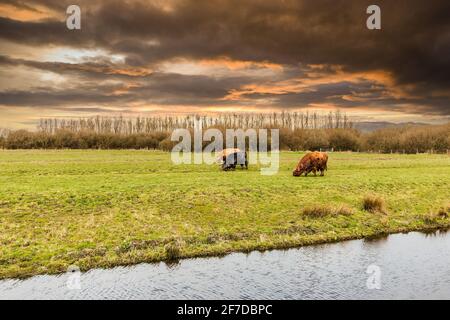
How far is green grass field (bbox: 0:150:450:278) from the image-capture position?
63.7ft

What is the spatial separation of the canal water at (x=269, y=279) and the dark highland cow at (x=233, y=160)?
26.5 m

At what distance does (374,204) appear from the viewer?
1167 inches

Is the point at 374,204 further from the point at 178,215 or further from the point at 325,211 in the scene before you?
the point at 178,215

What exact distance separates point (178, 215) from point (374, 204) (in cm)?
1422

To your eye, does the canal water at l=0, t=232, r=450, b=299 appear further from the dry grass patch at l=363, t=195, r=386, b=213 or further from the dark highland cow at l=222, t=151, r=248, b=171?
the dark highland cow at l=222, t=151, r=248, b=171

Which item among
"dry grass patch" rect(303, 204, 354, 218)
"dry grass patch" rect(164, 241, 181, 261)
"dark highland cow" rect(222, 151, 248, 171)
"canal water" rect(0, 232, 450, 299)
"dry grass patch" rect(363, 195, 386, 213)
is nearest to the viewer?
"canal water" rect(0, 232, 450, 299)

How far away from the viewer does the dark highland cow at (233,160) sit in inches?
1834

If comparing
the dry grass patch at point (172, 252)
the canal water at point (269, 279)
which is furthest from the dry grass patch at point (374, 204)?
the dry grass patch at point (172, 252)

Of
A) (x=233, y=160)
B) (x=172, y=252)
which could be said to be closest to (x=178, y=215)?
(x=172, y=252)

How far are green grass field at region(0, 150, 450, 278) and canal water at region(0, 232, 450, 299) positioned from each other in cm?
145

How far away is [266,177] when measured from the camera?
38.3 m

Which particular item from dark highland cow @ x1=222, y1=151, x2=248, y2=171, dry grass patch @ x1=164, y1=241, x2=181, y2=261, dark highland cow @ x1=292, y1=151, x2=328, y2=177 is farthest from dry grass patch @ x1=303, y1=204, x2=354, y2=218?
dark highland cow @ x1=222, y1=151, x2=248, y2=171
